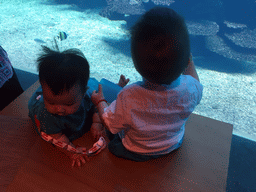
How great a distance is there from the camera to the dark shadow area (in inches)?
74.4

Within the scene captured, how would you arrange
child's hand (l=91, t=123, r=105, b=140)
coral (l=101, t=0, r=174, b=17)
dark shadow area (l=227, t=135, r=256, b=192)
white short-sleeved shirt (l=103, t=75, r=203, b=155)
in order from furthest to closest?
coral (l=101, t=0, r=174, b=17)
dark shadow area (l=227, t=135, r=256, b=192)
child's hand (l=91, t=123, r=105, b=140)
white short-sleeved shirt (l=103, t=75, r=203, b=155)

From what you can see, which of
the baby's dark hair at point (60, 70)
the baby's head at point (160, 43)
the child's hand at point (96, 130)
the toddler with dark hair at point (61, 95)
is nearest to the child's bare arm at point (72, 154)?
the toddler with dark hair at point (61, 95)

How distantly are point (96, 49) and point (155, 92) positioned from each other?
17.7ft

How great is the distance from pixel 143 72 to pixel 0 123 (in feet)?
5.08

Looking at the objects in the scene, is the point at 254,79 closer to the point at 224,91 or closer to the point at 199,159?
the point at 224,91

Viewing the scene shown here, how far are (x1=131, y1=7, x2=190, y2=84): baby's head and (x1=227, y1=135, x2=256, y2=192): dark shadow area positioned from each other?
194cm

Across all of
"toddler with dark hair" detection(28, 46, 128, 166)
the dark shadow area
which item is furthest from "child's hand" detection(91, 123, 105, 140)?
the dark shadow area

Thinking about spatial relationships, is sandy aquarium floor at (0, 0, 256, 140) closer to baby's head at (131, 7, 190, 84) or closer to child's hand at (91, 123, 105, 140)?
child's hand at (91, 123, 105, 140)

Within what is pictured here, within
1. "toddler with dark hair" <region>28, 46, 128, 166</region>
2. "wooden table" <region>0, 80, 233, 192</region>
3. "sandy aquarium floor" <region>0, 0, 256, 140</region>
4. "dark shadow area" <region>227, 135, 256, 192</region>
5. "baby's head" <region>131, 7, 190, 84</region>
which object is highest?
"baby's head" <region>131, 7, 190, 84</region>

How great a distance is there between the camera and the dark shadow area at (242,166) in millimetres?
1891

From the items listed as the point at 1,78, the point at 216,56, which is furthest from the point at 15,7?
the point at 216,56

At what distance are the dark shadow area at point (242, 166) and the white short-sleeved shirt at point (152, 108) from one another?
1.54 meters

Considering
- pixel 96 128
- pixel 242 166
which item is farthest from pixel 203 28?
pixel 96 128

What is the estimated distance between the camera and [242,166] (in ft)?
6.73
